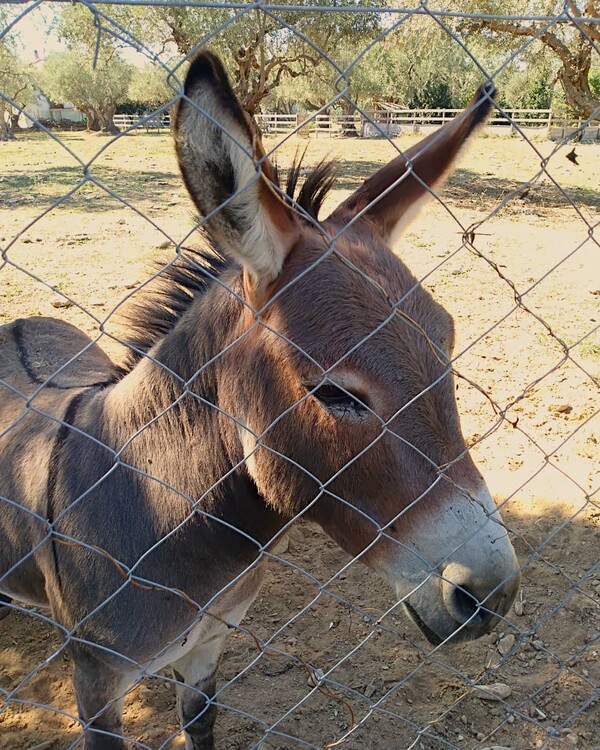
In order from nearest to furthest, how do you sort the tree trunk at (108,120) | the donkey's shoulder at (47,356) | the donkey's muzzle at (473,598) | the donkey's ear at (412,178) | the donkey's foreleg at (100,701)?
the donkey's muzzle at (473,598)
the donkey's ear at (412,178)
the donkey's foreleg at (100,701)
the donkey's shoulder at (47,356)
the tree trunk at (108,120)

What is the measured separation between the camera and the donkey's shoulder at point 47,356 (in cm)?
298

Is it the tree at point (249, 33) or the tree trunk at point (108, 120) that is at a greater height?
the tree trunk at point (108, 120)

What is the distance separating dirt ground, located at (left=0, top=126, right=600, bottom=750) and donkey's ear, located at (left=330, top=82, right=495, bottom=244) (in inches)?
10.1

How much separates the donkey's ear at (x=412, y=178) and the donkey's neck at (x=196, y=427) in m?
0.55

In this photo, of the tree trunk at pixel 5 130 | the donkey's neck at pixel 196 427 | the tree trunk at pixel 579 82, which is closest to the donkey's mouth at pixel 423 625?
the donkey's neck at pixel 196 427

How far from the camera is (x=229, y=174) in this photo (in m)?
1.47

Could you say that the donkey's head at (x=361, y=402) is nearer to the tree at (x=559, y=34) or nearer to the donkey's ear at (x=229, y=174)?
the donkey's ear at (x=229, y=174)

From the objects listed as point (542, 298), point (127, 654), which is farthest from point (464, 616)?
point (542, 298)

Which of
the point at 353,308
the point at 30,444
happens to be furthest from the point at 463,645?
the point at 30,444

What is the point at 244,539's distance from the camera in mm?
2096

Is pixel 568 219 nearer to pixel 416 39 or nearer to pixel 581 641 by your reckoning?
pixel 416 39

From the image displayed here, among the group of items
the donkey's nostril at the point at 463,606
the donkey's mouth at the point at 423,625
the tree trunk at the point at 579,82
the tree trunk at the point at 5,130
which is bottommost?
the donkey's mouth at the point at 423,625

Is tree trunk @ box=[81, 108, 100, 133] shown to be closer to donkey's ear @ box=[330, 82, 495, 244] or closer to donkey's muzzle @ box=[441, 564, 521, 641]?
donkey's ear @ box=[330, 82, 495, 244]

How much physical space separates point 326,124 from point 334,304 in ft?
113
